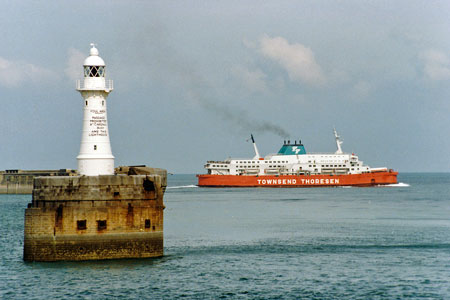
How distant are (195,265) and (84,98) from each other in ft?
25.0

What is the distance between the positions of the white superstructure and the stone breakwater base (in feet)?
272

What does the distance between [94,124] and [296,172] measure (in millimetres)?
83590

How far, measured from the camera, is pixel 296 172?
106 meters

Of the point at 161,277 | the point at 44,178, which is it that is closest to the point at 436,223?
the point at 161,277

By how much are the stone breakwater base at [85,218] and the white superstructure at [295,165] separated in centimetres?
8295

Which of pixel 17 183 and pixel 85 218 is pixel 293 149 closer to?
pixel 17 183

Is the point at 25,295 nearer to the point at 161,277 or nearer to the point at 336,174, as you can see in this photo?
the point at 161,277

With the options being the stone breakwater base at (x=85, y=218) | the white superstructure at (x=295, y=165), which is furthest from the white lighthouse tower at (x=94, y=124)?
the white superstructure at (x=295, y=165)

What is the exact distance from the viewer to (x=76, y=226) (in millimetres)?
22156

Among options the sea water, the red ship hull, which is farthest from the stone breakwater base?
the red ship hull

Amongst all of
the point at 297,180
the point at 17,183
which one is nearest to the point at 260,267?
the point at 17,183

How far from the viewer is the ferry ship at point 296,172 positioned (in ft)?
345

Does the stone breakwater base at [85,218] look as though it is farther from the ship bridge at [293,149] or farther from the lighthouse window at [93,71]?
the ship bridge at [293,149]

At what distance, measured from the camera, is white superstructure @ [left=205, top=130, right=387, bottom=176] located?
106m
